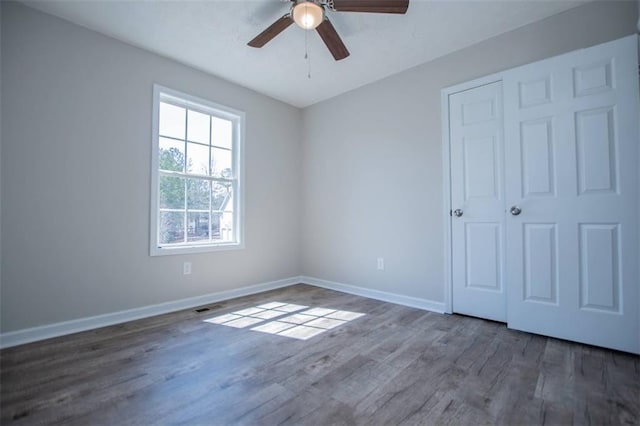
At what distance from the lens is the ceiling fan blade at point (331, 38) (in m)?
2.07

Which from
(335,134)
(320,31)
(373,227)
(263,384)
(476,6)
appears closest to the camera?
(263,384)

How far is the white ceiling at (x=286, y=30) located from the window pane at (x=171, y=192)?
125 centimetres

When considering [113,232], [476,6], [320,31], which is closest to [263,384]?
[113,232]

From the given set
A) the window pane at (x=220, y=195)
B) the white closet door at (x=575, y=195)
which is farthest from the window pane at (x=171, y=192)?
the white closet door at (x=575, y=195)

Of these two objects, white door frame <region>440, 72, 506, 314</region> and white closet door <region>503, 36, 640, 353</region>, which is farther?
white door frame <region>440, 72, 506, 314</region>

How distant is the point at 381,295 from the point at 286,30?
9.38ft

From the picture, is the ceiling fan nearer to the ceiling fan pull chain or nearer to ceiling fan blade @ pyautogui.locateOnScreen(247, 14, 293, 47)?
ceiling fan blade @ pyautogui.locateOnScreen(247, 14, 293, 47)

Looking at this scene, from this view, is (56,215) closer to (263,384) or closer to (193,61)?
(193,61)

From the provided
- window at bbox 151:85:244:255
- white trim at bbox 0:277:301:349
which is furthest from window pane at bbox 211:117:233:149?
white trim at bbox 0:277:301:349

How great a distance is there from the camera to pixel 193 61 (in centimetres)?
304

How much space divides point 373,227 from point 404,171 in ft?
2.47

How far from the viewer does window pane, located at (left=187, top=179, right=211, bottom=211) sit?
3.20m

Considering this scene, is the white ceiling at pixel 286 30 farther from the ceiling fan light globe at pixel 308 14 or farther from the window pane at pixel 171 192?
the window pane at pixel 171 192

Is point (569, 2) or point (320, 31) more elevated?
point (569, 2)
